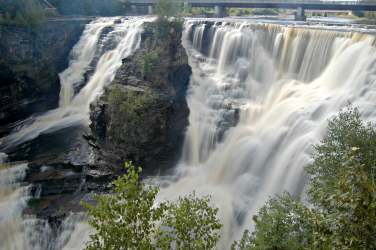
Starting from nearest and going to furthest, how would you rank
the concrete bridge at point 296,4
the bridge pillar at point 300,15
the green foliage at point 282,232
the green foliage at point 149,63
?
the green foliage at point 282,232 < the green foliage at point 149,63 < the concrete bridge at point 296,4 < the bridge pillar at point 300,15

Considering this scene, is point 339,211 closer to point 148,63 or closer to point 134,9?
point 148,63

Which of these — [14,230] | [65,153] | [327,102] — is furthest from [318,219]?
[65,153]

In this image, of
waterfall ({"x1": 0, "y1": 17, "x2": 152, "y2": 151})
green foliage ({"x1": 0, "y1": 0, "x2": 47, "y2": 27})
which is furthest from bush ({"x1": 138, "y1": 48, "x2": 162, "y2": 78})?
green foliage ({"x1": 0, "y1": 0, "x2": 47, "y2": 27})

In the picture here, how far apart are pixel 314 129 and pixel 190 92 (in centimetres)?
1507

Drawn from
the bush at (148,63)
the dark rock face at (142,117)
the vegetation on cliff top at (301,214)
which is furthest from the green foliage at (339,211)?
the bush at (148,63)

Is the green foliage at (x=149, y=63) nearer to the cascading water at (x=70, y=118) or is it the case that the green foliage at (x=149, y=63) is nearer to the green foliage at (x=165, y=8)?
the green foliage at (x=165, y=8)

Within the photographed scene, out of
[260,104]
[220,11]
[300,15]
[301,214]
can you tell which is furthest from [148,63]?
[220,11]

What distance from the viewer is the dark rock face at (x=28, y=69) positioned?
4034cm

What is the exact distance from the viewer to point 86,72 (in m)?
43.2

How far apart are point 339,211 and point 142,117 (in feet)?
77.5

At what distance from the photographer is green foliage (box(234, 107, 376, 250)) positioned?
321 inches

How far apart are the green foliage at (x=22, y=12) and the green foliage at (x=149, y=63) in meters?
16.9

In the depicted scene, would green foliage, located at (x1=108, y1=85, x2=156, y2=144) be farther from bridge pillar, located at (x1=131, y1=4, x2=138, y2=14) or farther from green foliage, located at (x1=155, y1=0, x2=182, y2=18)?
bridge pillar, located at (x1=131, y1=4, x2=138, y2=14)

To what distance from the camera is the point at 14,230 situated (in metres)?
23.9
